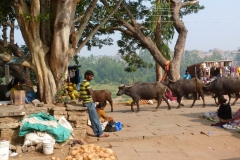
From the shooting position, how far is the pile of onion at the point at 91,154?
5527 millimetres

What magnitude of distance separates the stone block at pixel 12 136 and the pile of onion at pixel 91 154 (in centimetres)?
166

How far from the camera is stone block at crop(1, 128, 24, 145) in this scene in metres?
6.57

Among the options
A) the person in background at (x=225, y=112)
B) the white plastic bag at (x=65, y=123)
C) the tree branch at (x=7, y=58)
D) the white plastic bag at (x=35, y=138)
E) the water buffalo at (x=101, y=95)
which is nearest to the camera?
the white plastic bag at (x=35, y=138)

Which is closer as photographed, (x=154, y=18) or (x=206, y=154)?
(x=206, y=154)

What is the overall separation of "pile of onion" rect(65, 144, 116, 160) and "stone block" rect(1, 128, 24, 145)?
1.66m

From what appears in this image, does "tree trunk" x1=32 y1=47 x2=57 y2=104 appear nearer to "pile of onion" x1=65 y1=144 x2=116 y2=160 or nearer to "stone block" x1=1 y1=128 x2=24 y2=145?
"stone block" x1=1 y1=128 x2=24 y2=145

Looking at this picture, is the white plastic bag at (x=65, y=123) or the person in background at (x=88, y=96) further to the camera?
the person in background at (x=88, y=96)

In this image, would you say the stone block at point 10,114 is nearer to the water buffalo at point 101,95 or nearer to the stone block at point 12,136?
the stone block at point 12,136

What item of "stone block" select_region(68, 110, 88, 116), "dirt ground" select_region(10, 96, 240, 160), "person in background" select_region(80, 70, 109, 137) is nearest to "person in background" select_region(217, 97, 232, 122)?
"dirt ground" select_region(10, 96, 240, 160)

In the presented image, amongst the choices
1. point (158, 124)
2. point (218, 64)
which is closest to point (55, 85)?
point (158, 124)

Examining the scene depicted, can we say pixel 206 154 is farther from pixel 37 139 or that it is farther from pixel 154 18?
pixel 154 18

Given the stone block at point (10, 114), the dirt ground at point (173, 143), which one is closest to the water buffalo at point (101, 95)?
the dirt ground at point (173, 143)

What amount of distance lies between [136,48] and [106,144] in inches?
512

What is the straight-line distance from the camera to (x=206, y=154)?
624 centimetres
